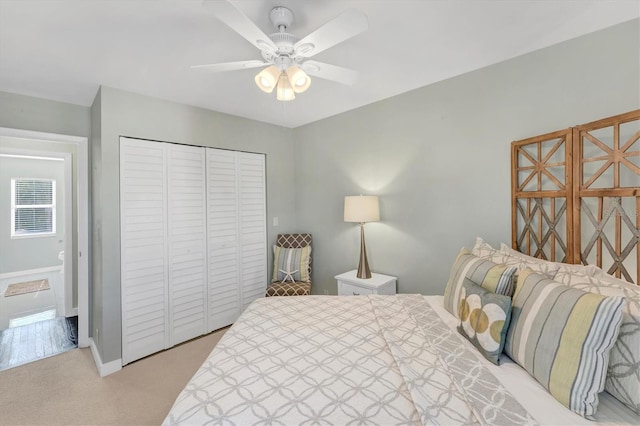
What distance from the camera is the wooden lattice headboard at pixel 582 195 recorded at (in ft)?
4.96

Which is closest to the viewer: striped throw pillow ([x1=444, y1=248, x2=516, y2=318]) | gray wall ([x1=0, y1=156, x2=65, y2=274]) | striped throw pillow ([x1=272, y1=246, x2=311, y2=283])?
striped throw pillow ([x1=444, y1=248, x2=516, y2=318])

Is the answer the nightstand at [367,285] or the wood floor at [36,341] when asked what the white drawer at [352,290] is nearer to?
the nightstand at [367,285]

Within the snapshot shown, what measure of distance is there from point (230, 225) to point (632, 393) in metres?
3.26

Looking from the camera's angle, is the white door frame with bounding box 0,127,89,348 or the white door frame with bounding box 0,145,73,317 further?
the white door frame with bounding box 0,145,73,317

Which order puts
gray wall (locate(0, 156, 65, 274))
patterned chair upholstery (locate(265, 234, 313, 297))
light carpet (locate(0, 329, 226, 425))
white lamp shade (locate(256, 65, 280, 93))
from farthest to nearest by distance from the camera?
gray wall (locate(0, 156, 65, 274))
patterned chair upholstery (locate(265, 234, 313, 297))
light carpet (locate(0, 329, 226, 425))
white lamp shade (locate(256, 65, 280, 93))

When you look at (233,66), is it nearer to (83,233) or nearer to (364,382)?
(364,382)

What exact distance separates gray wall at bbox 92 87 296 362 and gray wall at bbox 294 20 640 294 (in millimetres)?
1415

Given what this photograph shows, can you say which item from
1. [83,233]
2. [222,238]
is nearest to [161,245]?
[222,238]

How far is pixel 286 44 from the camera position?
1.43 metres

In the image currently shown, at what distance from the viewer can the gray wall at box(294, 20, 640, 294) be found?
69.3 inches

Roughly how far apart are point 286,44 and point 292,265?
2.53 meters

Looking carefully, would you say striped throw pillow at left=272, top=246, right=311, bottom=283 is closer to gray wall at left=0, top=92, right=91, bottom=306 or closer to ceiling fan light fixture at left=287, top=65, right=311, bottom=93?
ceiling fan light fixture at left=287, top=65, right=311, bottom=93

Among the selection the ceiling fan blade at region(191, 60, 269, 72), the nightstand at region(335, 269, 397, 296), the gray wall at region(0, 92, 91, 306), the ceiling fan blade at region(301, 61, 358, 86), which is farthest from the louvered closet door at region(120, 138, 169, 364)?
the ceiling fan blade at region(301, 61, 358, 86)

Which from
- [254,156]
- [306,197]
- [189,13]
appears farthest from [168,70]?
[306,197]
